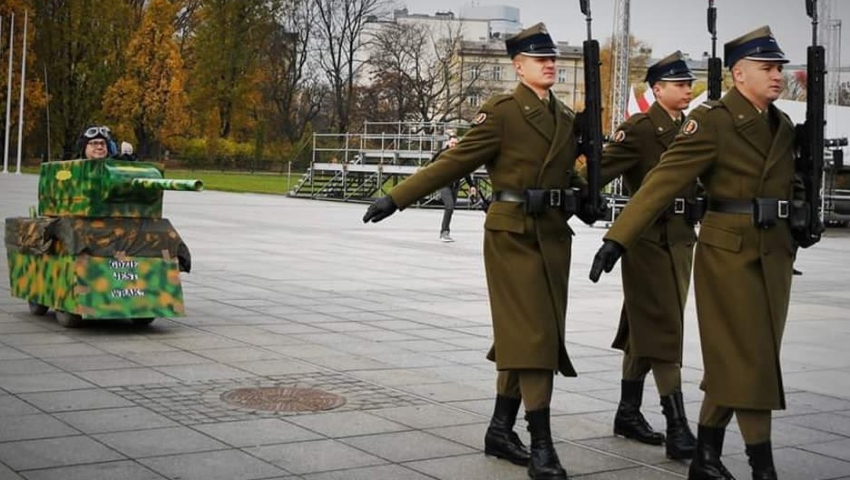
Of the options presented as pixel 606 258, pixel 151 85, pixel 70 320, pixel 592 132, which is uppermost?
pixel 151 85

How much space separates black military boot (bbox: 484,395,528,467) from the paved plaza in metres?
0.07

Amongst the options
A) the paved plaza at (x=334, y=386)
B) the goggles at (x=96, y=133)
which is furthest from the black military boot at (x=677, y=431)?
the goggles at (x=96, y=133)

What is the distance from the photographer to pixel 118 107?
68000 mm

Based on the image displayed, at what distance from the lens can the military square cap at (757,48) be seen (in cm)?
611

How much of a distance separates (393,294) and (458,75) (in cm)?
6123

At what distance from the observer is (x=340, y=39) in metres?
78.2

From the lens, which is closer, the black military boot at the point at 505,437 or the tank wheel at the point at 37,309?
the black military boot at the point at 505,437

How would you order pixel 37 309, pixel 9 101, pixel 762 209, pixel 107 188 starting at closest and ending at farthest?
pixel 762 209
pixel 107 188
pixel 37 309
pixel 9 101

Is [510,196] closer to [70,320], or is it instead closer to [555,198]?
[555,198]

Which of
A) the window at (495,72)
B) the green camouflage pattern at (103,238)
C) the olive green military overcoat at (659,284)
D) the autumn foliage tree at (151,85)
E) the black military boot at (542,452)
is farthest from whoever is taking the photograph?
the window at (495,72)

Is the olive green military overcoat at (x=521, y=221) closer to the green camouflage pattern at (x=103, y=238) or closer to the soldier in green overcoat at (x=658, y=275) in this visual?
the soldier in green overcoat at (x=658, y=275)

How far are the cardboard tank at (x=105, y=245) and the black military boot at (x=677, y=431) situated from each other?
191 inches

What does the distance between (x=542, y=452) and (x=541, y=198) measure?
127 cm

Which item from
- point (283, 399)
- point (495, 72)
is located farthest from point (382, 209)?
point (495, 72)
